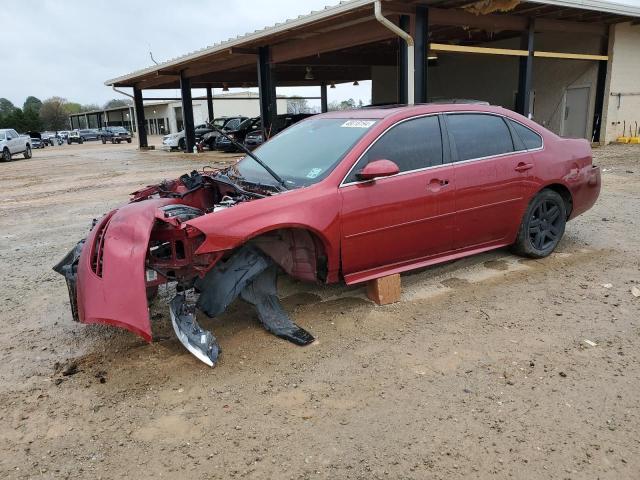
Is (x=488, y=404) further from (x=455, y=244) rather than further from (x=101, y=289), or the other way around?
(x=101, y=289)

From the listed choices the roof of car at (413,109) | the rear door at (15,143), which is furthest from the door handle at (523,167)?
the rear door at (15,143)

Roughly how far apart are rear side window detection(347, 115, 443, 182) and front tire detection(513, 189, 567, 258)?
51.7 inches

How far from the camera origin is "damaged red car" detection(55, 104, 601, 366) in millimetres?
3502

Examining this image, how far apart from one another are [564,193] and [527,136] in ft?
2.68

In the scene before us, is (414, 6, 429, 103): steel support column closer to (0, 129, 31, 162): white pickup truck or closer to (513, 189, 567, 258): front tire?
(513, 189, 567, 258): front tire

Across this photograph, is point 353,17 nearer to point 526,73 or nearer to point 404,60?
point 404,60

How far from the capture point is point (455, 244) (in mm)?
4680

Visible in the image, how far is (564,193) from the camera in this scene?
18.1 feet

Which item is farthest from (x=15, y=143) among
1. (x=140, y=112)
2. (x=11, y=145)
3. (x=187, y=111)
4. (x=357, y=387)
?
(x=357, y=387)

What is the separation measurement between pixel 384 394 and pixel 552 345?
135 cm

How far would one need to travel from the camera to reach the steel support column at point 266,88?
674 inches

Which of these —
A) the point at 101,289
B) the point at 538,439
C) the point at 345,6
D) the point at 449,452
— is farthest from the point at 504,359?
the point at 345,6

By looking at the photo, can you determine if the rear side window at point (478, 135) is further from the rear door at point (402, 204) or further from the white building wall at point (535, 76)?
the white building wall at point (535, 76)

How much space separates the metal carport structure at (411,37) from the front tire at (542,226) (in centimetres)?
675
